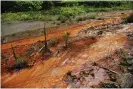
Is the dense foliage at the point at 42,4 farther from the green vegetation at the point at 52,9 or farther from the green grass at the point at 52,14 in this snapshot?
the green grass at the point at 52,14

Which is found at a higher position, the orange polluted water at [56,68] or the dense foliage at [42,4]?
the dense foliage at [42,4]

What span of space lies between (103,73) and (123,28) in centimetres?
519

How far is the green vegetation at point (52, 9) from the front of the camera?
1588 centimetres

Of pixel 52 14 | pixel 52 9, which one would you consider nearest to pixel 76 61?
pixel 52 14

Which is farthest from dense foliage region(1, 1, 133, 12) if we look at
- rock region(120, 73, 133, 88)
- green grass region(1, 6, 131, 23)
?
rock region(120, 73, 133, 88)

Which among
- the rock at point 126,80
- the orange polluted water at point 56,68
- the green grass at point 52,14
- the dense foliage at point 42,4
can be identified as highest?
the dense foliage at point 42,4

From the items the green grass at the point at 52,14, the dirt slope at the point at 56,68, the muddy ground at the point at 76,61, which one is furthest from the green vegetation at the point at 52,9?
the dirt slope at the point at 56,68

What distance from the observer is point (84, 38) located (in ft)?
38.5

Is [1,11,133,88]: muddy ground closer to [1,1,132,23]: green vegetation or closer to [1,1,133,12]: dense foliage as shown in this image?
[1,1,132,23]: green vegetation

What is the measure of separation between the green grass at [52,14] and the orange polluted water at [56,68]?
16.1 ft

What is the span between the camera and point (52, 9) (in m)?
17.9

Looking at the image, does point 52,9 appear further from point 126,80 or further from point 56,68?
point 126,80

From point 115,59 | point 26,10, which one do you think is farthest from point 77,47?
point 26,10

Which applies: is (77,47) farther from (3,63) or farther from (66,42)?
(3,63)
